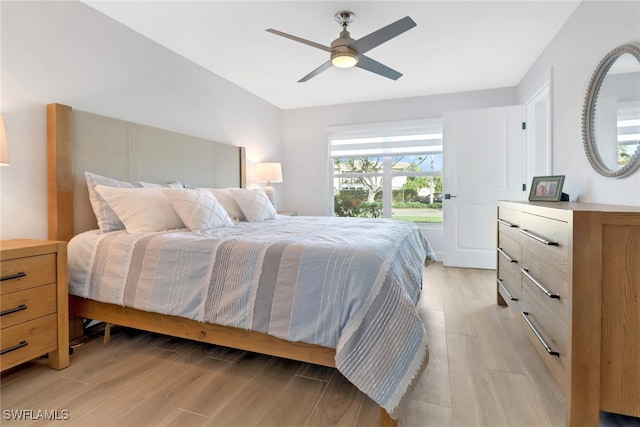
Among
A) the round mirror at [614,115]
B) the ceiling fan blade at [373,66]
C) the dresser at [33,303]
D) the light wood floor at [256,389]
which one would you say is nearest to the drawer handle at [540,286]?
the light wood floor at [256,389]

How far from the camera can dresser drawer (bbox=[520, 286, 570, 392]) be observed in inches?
50.9

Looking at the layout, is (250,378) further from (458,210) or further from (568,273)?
(458,210)

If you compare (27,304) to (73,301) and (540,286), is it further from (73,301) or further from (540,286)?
(540,286)

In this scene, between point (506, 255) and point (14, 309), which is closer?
point (14, 309)

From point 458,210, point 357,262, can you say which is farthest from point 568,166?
point 357,262

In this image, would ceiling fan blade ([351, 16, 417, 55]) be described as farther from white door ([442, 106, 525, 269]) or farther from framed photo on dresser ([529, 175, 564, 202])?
white door ([442, 106, 525, 269])

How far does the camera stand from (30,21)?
78.0 inches

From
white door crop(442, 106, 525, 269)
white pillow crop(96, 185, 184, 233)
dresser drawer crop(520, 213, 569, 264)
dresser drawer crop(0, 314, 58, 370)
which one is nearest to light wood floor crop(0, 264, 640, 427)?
dresser drawer crop(0, 314, 58, 370)

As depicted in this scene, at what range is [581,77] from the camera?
7.50 ft

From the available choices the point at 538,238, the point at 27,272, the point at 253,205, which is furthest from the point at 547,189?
the point at 27,272

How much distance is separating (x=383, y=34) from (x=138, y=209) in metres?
2.02

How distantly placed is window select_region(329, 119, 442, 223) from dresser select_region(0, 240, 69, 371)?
12.5 feet

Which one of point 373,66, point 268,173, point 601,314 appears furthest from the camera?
point 268,173

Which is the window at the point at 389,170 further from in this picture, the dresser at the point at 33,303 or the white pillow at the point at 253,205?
the dresser at the point at 33,303
